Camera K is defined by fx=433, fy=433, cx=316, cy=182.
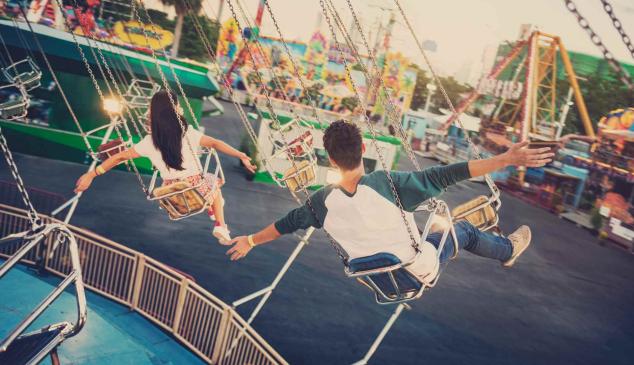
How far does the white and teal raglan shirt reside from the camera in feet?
8.59

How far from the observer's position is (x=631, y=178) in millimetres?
Answer: 15672

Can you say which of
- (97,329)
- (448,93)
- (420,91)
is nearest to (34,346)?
(97,329)

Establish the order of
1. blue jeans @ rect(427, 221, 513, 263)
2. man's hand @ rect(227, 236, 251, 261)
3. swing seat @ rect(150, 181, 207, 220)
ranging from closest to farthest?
blue jeans @ rect(427, 221, 513, 263) < man's hand @ rect(227, 236, 251, 261) < swing seat @ rect(150, 181, 207, 220)

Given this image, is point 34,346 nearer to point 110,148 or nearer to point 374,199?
point 374,199

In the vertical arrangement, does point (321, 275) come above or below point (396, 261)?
below

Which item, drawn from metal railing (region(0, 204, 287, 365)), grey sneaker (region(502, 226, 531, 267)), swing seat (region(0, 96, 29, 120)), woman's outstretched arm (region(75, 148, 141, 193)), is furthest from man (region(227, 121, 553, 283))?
swing seat (region(0, 96, 29, 120))

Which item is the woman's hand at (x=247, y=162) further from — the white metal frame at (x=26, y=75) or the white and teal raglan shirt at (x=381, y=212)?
the white metal frame at (x=26, y=75)

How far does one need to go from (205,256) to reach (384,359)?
3.64m

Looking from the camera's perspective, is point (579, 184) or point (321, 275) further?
point (579, 184)

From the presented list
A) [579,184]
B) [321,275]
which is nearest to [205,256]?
[321,275]

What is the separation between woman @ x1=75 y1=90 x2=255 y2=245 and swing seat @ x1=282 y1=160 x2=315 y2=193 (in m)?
0.41

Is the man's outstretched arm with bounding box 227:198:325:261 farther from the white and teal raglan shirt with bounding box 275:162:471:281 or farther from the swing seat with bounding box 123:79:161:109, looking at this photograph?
the swing seat with bounding box 123:79:161:109

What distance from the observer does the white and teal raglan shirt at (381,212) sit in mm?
2617

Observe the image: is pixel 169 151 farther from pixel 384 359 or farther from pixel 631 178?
pixel 631 178
